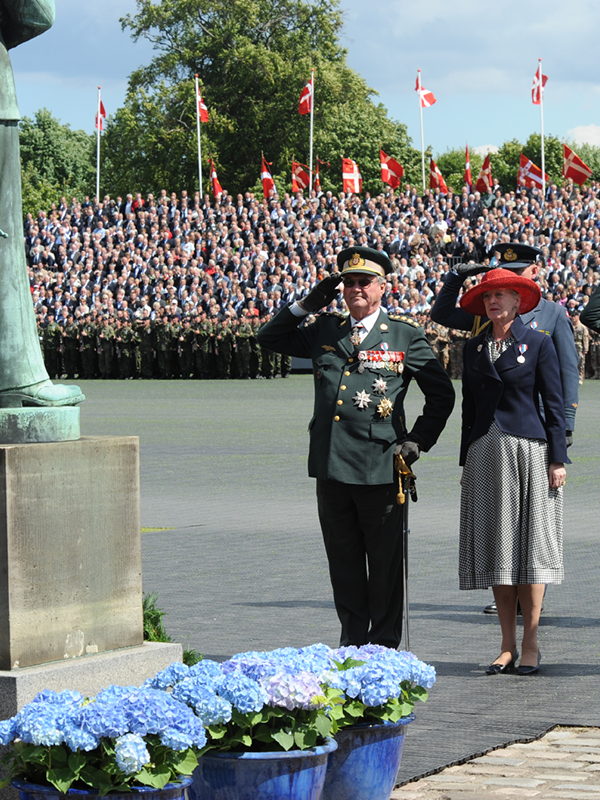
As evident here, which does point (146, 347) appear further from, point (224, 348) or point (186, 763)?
point (186, 763)

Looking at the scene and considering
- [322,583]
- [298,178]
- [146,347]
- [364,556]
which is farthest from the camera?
[298,178]

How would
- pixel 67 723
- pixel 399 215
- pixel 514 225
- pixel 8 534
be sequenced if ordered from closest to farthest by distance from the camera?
pixel 67 723
pixel 8 534
pixel 514 225
pixel 399 215

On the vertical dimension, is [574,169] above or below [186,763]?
above

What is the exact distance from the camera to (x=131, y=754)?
3146 mm

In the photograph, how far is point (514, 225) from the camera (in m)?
35.7

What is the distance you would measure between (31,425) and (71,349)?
35.3 metres

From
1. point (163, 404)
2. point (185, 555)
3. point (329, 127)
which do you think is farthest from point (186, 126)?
point (185, 555)

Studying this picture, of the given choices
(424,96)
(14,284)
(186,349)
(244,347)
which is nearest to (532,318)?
(14,284)

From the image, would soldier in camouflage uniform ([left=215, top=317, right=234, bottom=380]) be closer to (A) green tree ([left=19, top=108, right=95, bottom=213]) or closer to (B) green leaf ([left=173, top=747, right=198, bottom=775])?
(B) green leaf ([left=173, top=747, right=198, bottom=775])

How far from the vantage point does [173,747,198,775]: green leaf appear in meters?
3.25

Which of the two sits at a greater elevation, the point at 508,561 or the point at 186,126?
the point at 186,126

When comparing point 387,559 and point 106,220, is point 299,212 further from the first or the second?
point 387,559

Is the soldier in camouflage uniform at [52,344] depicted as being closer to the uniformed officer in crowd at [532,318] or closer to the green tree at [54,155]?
the uniformed officer in crowd at [532,318]

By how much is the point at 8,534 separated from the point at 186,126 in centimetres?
6651
